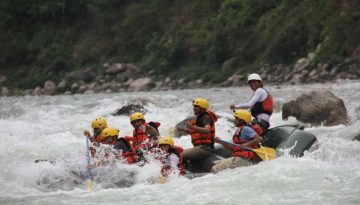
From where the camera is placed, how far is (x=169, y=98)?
2297 cm

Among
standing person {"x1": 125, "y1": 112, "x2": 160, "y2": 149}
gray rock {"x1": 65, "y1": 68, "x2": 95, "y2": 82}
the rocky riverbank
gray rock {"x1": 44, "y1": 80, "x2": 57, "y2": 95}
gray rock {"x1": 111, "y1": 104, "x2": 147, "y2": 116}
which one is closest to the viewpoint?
standing person {"x1": 125, "y1": 112, "x2": 160, "y2": 149}

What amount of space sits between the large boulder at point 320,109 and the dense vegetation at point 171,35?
12363 mm

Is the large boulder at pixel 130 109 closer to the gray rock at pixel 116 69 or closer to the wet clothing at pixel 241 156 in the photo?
the wet clothing at pixel 241 156

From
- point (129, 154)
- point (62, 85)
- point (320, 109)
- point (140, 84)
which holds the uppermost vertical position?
point (62, 85)

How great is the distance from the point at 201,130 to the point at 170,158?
0.66 m

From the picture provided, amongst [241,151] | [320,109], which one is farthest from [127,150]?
[320,109]

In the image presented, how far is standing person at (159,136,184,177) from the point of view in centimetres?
941

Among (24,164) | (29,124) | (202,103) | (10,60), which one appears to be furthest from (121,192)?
(10,60)

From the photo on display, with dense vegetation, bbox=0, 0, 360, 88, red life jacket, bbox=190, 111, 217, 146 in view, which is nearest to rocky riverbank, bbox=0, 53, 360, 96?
dense vegetation, bbox=0, 0, 360, 88

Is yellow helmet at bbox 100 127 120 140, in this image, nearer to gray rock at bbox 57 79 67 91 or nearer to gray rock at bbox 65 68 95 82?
gray rock at bbox 57 79 67 91

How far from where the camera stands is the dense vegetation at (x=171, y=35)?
3028cm

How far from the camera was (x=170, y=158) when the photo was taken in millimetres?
9547

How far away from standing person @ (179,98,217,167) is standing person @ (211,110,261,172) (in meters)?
0.29

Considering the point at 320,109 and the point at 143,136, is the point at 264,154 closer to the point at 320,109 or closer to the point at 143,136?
the point at 143,136
